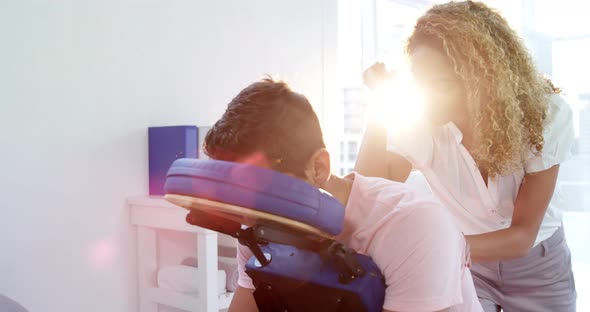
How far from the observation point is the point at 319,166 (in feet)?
3.07

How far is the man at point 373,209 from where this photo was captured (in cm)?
88

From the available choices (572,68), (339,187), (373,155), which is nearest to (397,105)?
(373,155)

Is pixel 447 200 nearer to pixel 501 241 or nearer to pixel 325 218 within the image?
A: pixel 501 241

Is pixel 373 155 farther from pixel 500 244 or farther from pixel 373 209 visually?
pixel 373 209

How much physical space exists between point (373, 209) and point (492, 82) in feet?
1.98

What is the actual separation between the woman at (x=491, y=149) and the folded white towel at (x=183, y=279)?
72cm

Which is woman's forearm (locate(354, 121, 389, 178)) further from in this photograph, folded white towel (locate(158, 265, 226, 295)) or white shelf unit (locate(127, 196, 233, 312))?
folded white towel (locate(158, 265, 226, 295))

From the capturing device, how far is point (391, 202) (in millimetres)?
952

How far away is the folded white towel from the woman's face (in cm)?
93

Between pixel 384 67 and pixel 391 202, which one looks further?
pixel 384 67

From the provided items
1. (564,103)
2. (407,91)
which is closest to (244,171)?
(407,91)

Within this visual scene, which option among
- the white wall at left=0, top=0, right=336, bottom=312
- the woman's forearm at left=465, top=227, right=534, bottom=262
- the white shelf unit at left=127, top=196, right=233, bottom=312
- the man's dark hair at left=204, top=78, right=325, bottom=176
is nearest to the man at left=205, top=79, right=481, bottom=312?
the man's dark hair at left=204, top=78, right=325, bottom=176

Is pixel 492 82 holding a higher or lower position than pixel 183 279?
higher

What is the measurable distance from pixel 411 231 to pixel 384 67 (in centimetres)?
74
